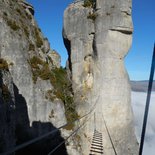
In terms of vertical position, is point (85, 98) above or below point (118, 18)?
below

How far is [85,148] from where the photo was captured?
25969 millimetres

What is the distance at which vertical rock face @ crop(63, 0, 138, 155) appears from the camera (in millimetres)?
26328

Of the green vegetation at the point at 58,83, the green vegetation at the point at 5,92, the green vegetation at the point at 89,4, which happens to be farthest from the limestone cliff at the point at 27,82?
the green vegetation at the point at 89,4

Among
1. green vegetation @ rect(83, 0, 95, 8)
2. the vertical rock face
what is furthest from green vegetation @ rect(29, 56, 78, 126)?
green vegetation @ rect(83, 0, 95, 8)

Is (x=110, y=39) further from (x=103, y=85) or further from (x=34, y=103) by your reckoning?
(x=34, y=103)

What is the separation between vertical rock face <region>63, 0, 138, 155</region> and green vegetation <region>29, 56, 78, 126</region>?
75cm

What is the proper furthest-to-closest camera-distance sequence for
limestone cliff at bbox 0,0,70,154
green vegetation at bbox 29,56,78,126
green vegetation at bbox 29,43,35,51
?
green vegetation at bbox 29,43,35,51 < green vegetation at bbox 29,56,78,126 < limestone cliff at bbox 0,0,70,154

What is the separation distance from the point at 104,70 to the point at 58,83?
15.9 feet

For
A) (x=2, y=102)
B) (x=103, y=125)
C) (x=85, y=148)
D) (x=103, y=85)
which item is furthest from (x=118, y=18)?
(x=2, y=102)

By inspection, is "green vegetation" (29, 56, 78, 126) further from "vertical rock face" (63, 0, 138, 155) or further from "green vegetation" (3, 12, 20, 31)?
"green vegetation" (3, 12, 20, 31)

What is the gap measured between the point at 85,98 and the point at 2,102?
17.7m

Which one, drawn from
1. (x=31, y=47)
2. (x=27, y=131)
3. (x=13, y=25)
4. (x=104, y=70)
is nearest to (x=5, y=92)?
(x=27, y=131)

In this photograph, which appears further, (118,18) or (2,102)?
(118,18)

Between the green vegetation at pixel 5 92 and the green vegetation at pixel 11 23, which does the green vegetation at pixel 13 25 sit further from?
the green vegetation at pixel 5 92
